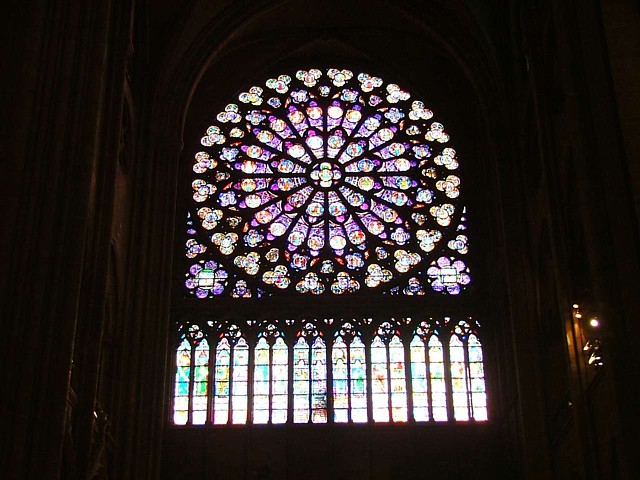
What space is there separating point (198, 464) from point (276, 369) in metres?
2.10

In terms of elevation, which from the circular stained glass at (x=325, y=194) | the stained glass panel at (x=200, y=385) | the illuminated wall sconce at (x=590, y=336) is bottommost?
the illuminated wall sconce at (x=590, y=336)

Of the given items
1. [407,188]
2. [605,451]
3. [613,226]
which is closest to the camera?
[613,226]

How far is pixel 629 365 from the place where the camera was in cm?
1062

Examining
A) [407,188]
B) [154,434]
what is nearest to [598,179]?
[154,434]

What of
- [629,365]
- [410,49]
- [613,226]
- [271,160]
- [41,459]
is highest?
[410,49]

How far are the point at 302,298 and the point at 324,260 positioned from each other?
3.20 ft

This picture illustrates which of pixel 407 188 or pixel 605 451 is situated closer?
pixel 605 451

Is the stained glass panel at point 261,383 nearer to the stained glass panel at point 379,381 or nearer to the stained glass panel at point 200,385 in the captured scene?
the stained glass panel at point 200,385

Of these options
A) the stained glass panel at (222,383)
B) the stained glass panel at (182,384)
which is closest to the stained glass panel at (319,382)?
the stained glass panel at (222,383)

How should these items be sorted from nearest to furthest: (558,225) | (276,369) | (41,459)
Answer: (41,459), (558,225), (276,369)

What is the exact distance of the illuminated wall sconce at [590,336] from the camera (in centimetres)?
1244

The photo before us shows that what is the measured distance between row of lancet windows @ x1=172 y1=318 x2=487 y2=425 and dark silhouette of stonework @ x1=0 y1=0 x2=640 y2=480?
32cm

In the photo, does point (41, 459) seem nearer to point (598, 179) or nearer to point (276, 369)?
point (598, 179)

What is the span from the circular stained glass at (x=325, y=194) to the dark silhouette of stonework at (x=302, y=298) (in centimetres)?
36
